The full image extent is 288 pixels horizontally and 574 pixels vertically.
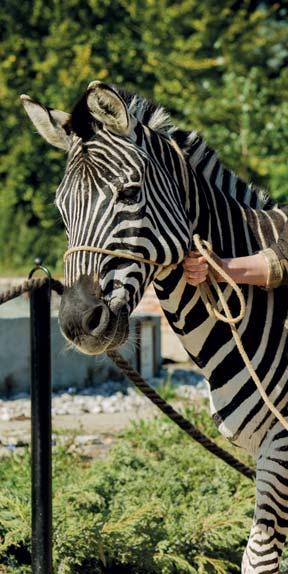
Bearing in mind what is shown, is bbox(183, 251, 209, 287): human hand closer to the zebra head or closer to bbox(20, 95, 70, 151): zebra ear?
Answer: the zebra head

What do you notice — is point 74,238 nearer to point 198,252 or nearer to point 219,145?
point 198,252

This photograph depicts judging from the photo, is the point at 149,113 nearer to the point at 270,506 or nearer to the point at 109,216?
the point at 109,216

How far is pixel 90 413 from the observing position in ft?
28.2

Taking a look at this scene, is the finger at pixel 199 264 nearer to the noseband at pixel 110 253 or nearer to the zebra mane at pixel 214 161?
the noseband at pixel 110 253

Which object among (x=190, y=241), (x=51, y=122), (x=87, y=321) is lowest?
(x=87, y=321)

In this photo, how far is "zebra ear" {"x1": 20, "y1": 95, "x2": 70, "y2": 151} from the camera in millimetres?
3479

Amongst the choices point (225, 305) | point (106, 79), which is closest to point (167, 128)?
point (225, 305)

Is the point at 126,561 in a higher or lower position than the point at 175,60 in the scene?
lower

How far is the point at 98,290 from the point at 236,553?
86.4 inches

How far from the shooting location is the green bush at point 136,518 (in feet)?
14.6

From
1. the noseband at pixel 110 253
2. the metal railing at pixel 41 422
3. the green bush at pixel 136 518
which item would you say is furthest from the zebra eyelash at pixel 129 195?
the green bush at pixel 136 518

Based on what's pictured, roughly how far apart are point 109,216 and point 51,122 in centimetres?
52

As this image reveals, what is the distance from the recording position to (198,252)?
3.50m

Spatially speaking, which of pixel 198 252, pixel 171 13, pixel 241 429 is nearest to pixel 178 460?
pixel 241 429
